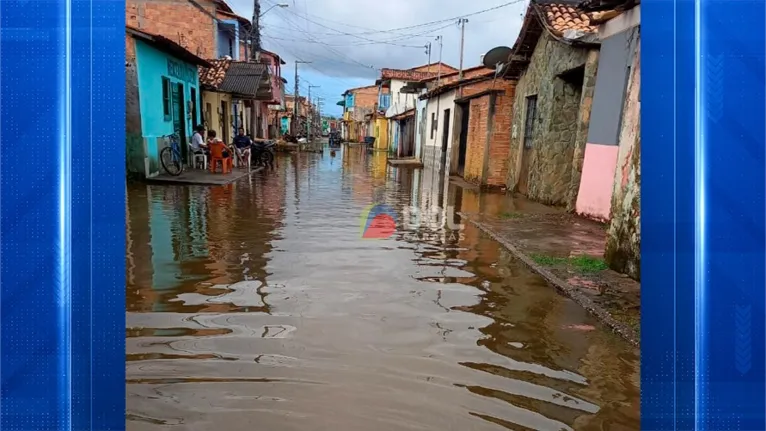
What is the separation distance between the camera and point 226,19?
97.4ft

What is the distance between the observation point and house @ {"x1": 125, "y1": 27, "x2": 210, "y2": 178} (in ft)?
48.6

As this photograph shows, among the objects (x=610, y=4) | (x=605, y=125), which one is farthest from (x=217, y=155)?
(x=610, y=4)

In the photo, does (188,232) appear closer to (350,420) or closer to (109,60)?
(350,420)

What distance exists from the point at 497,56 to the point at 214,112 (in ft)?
45.1

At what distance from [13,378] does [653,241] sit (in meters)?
2.24

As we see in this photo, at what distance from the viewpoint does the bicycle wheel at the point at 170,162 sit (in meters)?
15.8

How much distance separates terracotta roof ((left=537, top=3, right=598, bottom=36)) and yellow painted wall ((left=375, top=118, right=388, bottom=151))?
40462 millimetres

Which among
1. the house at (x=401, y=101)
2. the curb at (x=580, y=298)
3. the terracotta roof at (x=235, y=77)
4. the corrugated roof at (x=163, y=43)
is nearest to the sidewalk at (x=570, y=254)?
the curb at (x=580, y=298)

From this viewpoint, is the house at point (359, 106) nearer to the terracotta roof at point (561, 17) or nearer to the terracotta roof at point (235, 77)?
the terracotta roof at point (235, 77)

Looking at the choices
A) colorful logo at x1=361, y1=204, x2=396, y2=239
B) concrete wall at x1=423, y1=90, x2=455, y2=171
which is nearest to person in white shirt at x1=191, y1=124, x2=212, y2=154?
colorful logo at x1=361, y1=204, x2=396, y2=239

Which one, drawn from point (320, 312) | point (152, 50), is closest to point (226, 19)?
point (152, 50)

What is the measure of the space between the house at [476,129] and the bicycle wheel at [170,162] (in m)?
8.98

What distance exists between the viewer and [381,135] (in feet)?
178

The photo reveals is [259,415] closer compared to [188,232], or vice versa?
[259,415]
